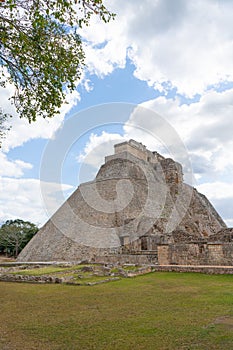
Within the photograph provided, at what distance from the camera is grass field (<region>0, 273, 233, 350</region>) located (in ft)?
14.1

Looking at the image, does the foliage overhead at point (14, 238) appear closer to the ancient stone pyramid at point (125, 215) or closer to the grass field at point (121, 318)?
the ancient stone pyramid at point (125, 215)

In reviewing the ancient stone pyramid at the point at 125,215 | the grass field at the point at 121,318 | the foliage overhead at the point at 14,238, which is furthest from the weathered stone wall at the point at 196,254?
the foliage overhead at the point at 14,238

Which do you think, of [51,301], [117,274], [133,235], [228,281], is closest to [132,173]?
[133,235]

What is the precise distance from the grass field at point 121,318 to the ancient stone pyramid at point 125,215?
7.65m

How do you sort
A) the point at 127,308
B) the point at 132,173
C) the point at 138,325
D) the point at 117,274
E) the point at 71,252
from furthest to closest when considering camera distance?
1. the point at 132,173
2. the point at 71,252
3. the point at 117,274
4. the point at 127,308
5. the point at 138,325

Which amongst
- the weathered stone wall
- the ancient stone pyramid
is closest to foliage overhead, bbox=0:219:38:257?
the ancient stone pyramid

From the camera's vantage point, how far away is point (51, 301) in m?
7.81

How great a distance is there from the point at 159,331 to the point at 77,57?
5.78 meters

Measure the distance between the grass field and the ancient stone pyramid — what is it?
7645 millimetres

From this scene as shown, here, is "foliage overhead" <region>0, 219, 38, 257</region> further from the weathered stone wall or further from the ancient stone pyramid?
the weathered stone wall

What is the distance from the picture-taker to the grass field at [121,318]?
4.29 meters

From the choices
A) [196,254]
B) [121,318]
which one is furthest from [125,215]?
[121,318]

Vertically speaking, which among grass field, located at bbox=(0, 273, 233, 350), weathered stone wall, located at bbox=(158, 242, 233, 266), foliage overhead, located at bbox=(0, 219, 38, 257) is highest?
foliage overhead, located at bbox=(0, 219, 38, 257)

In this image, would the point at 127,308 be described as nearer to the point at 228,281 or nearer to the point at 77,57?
the point at 228,281
